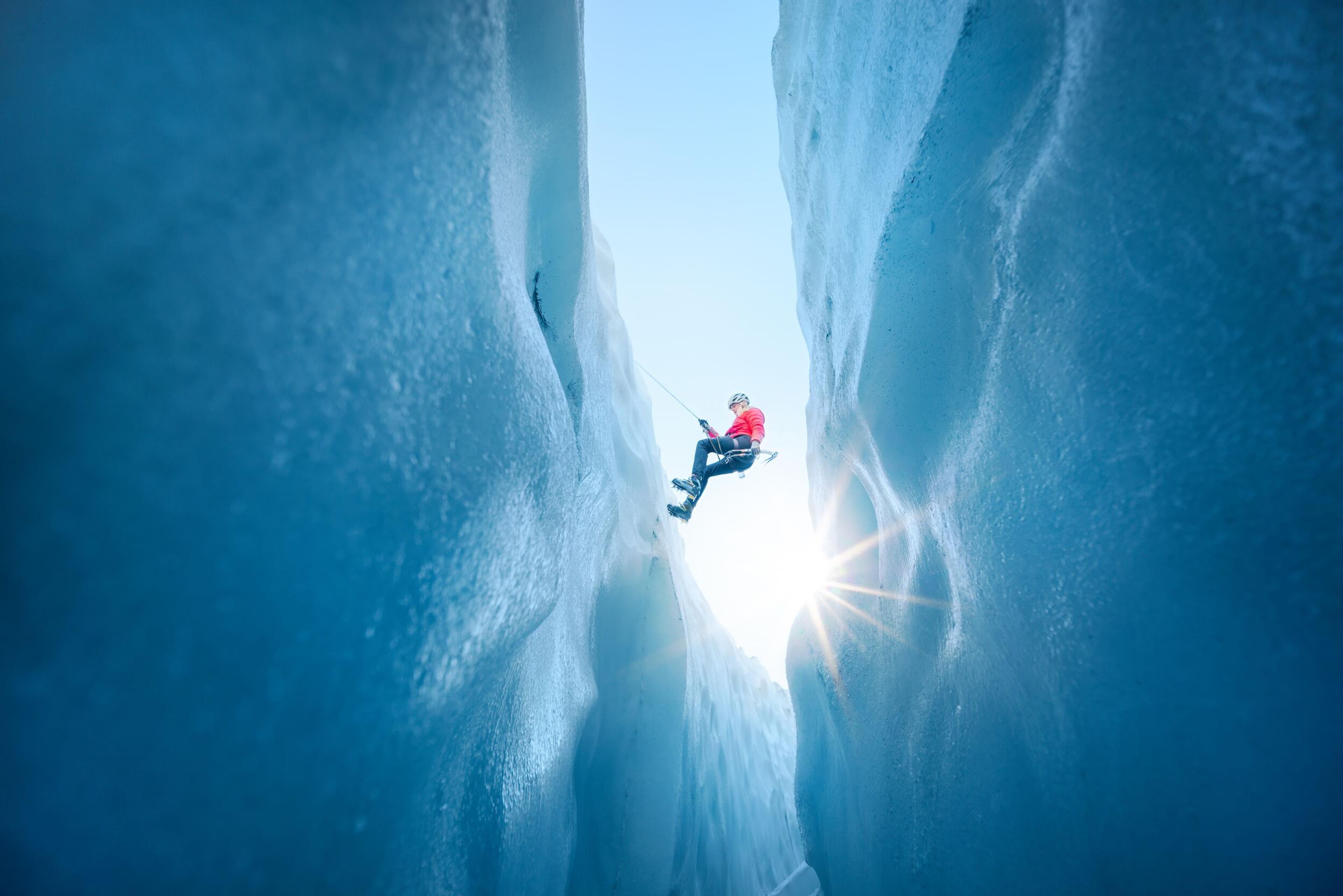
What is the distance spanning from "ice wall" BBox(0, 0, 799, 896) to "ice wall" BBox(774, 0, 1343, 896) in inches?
63.7

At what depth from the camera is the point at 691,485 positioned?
484 cm

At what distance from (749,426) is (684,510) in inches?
48.2

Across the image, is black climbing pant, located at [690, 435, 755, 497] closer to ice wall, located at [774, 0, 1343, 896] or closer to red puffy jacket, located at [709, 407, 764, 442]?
red puffy jacket, located at [709, 407, 764, 442]

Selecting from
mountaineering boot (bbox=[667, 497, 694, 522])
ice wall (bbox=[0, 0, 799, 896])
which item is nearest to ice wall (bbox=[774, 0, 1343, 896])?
ice wall (bbox=[0, 0, 799, 896])

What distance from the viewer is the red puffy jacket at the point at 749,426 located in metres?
5.25

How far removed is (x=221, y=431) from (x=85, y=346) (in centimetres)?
21

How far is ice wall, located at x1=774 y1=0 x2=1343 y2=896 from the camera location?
1.04 m

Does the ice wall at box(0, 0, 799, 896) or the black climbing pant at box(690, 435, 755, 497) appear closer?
the ice wall at box(0, 0, 799, 896)

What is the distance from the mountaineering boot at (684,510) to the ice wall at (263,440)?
300 centimetres

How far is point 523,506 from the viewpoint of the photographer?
166 centimetres

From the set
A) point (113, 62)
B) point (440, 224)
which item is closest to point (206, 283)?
point (113, 62)

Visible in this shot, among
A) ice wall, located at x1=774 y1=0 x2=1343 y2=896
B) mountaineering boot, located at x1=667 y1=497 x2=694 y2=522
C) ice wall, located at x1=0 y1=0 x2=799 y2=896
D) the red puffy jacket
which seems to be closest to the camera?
ice wall, located at x1=0 y1=0 x2=799 y2=896

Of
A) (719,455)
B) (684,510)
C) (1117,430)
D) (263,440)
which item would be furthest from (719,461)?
(263,440)

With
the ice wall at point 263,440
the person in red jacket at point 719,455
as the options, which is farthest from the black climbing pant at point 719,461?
the ice wall at point 263,440
